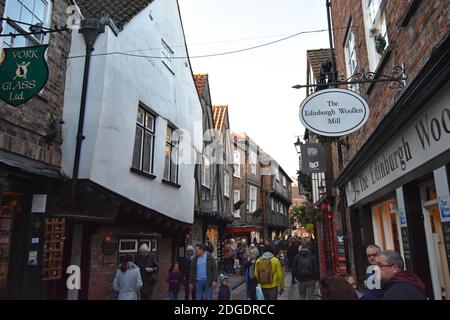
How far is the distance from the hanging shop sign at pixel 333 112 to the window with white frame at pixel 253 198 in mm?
22082

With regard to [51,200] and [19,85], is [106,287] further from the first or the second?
[19,85]

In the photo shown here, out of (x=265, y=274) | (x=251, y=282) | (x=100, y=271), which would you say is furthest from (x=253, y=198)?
(x=100, y=271)

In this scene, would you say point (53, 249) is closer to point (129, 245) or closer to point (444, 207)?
point (129, 245)

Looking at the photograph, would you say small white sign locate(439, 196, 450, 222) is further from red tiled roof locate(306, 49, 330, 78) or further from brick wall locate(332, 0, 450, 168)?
red tiled roof locate(306, 49, 330, 78)

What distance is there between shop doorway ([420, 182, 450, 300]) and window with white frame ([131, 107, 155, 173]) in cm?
604

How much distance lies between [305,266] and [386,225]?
2133mm

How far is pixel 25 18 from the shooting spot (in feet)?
20.2

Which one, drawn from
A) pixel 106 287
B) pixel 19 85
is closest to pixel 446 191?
pixel 19 85

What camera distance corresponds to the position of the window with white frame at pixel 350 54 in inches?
308

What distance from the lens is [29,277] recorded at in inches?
230

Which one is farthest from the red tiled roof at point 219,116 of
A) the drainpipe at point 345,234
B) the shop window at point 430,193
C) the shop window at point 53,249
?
the shop window at point 430,193

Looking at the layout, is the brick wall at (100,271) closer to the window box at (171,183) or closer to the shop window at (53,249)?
the shop window at (53,249)

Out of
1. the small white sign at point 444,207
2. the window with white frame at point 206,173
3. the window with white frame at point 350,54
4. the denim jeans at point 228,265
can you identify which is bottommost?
the denim jeans at point 228,265
